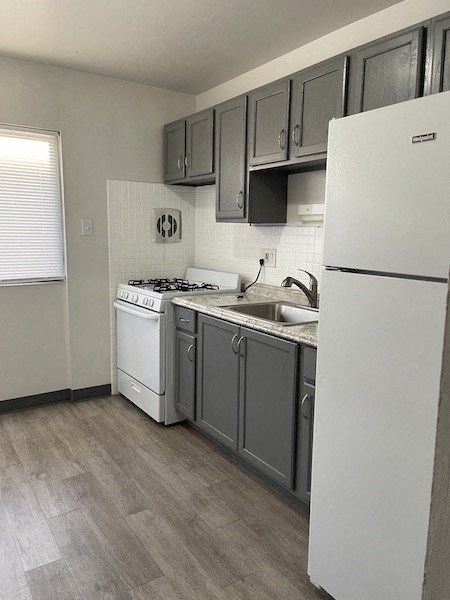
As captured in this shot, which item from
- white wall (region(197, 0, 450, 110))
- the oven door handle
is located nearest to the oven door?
the oven door handle

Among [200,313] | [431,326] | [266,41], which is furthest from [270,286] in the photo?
[431,326]

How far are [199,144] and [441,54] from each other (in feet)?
6.33

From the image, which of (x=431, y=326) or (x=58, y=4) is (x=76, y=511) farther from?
(x=58, y=4)

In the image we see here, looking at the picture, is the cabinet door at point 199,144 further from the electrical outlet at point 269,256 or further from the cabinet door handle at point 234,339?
the cabinet door handle at point 234,339

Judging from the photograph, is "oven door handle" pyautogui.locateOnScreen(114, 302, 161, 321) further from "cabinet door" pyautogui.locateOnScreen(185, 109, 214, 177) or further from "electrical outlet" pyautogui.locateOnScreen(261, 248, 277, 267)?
"cabinet door" pyautogui.locateOnScreen(185, 109, 214, 177)

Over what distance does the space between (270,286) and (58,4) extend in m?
2.09

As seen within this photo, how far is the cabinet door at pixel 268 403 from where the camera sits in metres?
2.28

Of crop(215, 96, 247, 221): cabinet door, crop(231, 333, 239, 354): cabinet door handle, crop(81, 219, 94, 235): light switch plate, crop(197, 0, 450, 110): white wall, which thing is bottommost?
crop(231, 333, 239, 354): cabinet door handle

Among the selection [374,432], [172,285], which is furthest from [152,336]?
[374,432]

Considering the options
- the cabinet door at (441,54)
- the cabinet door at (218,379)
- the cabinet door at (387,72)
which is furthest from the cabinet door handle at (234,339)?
the cabinet door at (441,54)

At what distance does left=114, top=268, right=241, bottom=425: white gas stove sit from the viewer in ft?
10.7

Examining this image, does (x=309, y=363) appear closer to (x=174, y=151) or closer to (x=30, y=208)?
(x=174, y=151)

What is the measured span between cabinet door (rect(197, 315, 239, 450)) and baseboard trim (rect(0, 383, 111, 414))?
3.93ft

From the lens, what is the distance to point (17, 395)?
3594 mm
